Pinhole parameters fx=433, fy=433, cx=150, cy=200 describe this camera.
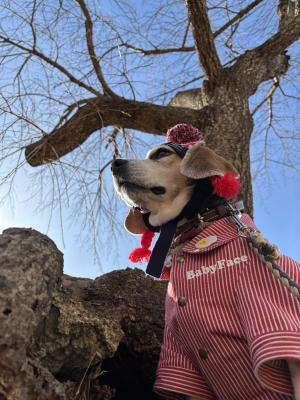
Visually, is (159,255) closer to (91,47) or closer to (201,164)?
(201,164)

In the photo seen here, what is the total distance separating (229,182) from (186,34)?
3.56 m

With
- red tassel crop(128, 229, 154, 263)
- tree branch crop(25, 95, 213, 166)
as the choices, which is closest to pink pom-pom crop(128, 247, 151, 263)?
red tassel crop(128, 229, 154, 263)

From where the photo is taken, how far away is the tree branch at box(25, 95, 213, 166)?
3.90m

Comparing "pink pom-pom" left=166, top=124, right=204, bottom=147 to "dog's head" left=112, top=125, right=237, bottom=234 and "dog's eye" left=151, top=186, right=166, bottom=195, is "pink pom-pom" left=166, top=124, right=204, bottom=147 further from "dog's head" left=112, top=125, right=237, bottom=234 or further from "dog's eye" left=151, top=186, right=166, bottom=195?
"dog's eye" left=151, top=186, right=166, bottom=195

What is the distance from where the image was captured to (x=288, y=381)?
1687 mm

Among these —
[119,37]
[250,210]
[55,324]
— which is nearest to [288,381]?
[55,324]


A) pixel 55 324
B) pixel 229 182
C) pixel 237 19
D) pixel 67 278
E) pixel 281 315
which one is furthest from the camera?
pixel 237 19

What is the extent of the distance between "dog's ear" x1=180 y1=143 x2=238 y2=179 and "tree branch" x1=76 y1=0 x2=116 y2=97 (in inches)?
83.4

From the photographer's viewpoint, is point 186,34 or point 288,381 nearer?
point 288,381

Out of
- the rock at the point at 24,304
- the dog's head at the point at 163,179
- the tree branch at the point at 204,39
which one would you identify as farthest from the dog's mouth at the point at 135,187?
the tree branch at the point at 204,39

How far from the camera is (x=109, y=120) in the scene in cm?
414

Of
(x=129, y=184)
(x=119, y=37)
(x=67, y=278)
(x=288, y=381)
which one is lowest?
(x=288, y=381)

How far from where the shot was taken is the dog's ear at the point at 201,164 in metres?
2.28

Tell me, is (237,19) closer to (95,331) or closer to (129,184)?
(129,184)
